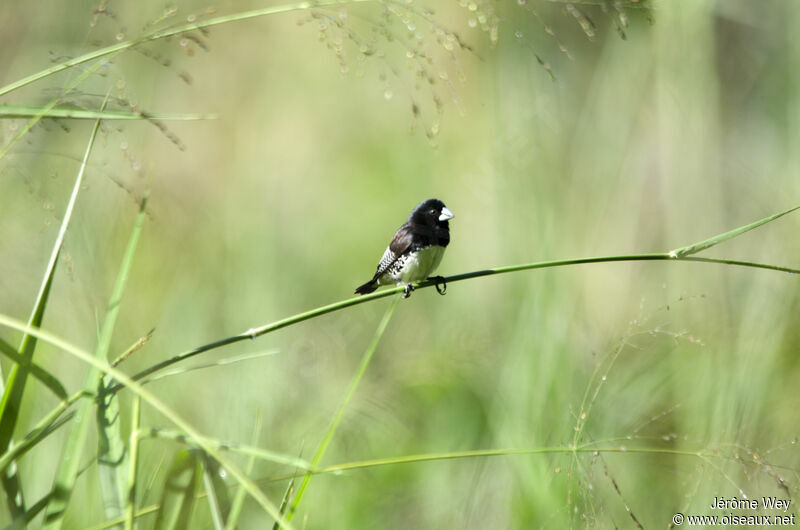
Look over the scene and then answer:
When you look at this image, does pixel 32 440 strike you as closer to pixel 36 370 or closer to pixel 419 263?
pixel 36 370

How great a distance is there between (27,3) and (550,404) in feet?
9.51

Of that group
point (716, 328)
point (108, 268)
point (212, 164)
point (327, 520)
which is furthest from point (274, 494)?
point (212, 164)

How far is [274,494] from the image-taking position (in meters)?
1.94

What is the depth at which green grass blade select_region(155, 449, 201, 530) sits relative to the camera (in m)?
1.04

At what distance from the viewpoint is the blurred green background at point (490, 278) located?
5.42 feet

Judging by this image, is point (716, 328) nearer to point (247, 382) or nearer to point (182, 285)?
point (247, 382)

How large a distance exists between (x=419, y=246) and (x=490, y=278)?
1140 mm

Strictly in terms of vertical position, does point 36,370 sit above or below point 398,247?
below

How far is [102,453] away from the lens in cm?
104

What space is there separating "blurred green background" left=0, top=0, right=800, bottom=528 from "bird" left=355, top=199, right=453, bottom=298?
0.27 m

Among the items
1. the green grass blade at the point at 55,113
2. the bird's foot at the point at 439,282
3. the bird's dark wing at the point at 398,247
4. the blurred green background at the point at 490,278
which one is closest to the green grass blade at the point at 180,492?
the blurred green background at the point at 490,278

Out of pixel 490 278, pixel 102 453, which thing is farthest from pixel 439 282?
pixel 490 278

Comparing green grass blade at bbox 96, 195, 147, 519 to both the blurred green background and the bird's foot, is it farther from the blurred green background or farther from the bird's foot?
the bird's foot

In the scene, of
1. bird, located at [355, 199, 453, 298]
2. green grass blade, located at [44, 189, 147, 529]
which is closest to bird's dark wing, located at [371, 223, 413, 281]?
bird, located at [355, 199, 453, 298]
